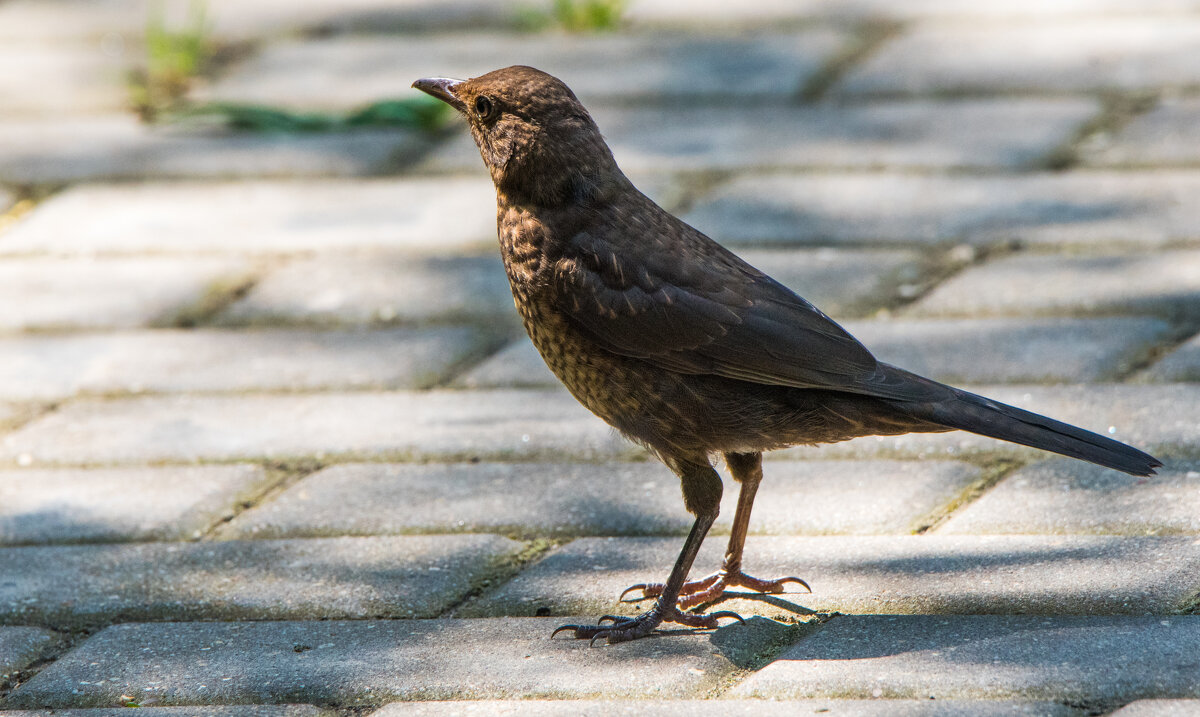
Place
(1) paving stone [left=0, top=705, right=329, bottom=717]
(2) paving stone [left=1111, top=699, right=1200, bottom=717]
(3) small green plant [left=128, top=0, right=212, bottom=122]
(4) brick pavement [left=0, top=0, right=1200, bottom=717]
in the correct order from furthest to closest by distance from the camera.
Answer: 1. (3) small green plant [left=128, top=0, right=212, bottom=122]
2. (4) brick pavement [left=0, top=0, right=1200, bottom=717]
3. (1) paving stone [left=0, top=705, right=329, bottom=717]
4. (2) paving stone [left=1111, top=699, right=1200, bottom=717]

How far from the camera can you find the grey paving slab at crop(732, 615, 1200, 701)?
285 cm

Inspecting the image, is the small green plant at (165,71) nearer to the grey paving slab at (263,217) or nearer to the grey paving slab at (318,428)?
the grey paving slab at (263,217)

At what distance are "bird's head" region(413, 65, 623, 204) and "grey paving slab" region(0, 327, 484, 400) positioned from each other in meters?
1.10

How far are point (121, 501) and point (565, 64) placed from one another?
400 centimetres

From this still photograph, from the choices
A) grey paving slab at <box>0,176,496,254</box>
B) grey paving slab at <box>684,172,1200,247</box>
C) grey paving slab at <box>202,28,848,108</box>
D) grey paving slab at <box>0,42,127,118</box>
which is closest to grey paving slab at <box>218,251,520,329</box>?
grey paving slab at <box>0,176,496,254</box>

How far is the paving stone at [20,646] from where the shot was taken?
3262mm

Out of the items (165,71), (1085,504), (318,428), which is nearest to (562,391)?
(318,428)

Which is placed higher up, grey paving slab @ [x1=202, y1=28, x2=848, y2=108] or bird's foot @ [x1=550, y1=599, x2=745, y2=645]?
grey paving slab @ [x1=202, y1=28, x2=848, y2=108]

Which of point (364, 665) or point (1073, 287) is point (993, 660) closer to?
point (364, 665)

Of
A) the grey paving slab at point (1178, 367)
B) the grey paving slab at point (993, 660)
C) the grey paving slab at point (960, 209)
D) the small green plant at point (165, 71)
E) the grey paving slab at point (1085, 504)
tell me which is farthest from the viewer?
the small green plant at point (165, 71)

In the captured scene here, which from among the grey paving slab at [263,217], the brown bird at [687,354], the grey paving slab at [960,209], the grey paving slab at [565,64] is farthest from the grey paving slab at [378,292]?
the grey paving slab at [565,64]

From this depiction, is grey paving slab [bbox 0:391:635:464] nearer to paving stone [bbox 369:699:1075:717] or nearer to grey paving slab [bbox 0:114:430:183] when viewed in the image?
paving stone [bbox 369:699:1075:717]

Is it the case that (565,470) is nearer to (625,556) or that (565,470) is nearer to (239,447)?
(625,556)

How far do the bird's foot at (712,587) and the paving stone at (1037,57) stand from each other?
3826 mm
